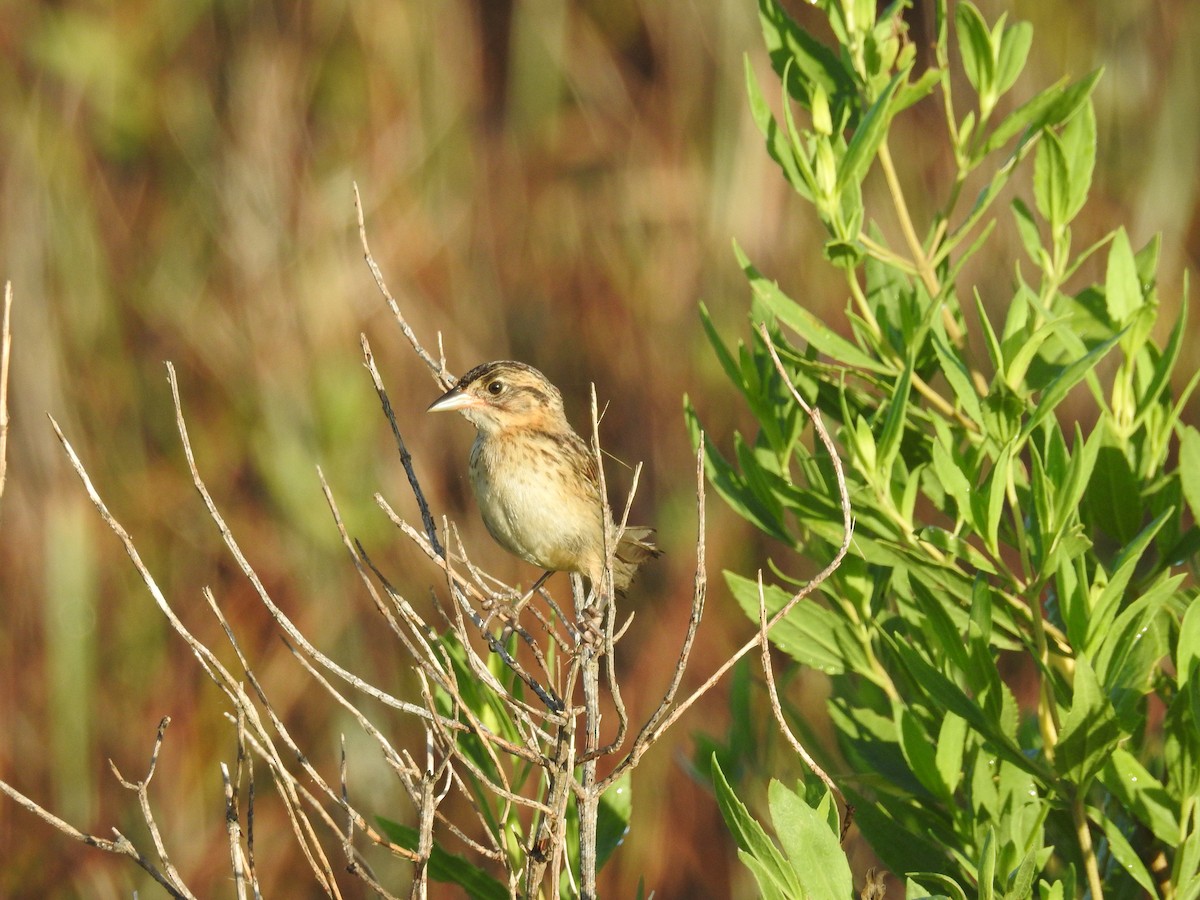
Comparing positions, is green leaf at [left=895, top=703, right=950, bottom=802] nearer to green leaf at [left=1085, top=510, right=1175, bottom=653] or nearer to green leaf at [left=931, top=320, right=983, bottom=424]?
green leaf at [left=1085, top=510, right=1175, bottom=653]

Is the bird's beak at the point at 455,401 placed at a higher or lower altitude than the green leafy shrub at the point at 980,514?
lower

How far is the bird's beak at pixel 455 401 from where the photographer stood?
3.67 m

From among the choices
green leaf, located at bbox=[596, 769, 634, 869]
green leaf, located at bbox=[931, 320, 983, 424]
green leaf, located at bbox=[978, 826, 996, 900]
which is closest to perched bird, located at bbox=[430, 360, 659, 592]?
green leaf, located at bbox=[596, 769, 634, 869]

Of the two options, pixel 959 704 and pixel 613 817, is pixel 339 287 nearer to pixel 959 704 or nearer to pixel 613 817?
pixel 613 817

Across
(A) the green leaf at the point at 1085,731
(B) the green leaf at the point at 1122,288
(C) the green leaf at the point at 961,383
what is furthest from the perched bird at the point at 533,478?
(A) the green leaf at the point at 1085,731

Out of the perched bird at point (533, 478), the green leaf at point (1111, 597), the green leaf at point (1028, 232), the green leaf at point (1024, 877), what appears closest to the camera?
the green leaf at point (1024, 877)

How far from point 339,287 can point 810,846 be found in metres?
5.18

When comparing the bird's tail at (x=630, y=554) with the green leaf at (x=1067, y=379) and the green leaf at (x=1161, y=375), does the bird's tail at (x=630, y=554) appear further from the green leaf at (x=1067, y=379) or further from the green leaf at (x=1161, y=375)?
the green leaf at (x=1067, y=379)

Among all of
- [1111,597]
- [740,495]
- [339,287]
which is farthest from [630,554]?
[339,287]

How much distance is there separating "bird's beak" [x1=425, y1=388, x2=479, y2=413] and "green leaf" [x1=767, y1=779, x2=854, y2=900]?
2.02 metres

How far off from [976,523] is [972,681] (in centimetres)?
22

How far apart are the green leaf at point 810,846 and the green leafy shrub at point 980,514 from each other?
0.07m

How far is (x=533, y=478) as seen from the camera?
376 centimetres

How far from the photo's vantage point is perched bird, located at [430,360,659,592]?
3.64 metres
